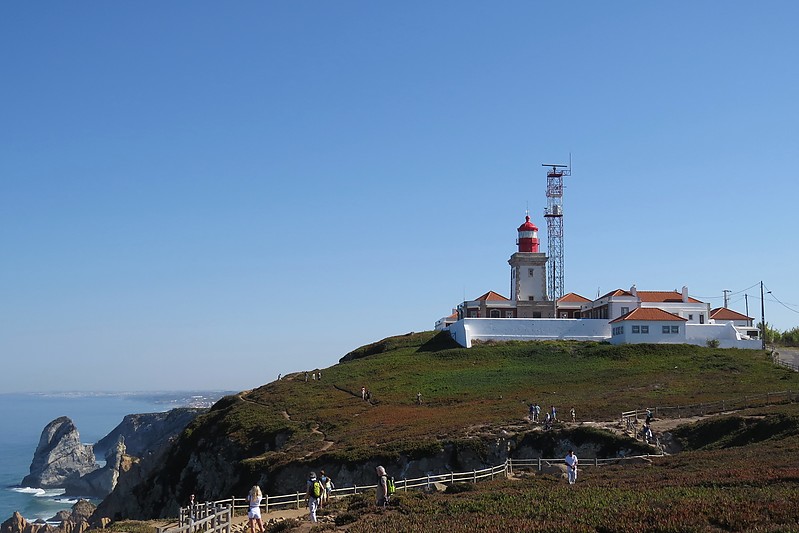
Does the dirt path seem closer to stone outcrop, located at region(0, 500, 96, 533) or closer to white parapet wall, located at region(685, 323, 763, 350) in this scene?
white parapet wall, located at region(685, 323, 763, 350)

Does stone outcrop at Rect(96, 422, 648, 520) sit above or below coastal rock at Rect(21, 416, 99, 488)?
above

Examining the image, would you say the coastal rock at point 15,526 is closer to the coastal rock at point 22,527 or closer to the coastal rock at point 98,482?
the coastal rock at point 22,527

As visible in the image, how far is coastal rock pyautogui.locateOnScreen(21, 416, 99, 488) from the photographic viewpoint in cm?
13850

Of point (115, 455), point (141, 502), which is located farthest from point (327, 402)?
point (115, 455)

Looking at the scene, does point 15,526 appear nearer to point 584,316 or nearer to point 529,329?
point 529,329

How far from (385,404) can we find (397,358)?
2149cm

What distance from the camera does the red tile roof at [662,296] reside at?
92625 millimetres

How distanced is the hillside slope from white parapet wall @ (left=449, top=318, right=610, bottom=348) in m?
3.23

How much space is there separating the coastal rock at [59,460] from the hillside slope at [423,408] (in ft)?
244

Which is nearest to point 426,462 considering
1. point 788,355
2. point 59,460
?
point 788,355

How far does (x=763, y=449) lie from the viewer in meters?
34.9

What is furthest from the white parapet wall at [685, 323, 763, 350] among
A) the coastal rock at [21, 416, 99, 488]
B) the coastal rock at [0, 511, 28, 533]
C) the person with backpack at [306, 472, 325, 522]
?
the coastal rock at [21, 416, 99, 488]

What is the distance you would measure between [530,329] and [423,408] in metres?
31.8

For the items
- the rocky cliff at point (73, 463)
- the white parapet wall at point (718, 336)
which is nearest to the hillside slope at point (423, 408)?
the white parapet wall at point (718, 336)
